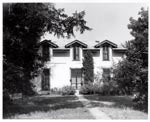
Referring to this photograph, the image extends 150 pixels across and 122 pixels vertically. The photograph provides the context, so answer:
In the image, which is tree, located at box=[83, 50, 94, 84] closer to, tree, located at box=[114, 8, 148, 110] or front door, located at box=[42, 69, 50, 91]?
front door, located at box=[42, 69, 50, 91]

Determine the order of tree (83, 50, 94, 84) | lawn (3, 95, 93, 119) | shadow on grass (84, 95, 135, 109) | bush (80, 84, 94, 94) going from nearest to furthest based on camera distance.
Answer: lawn (3, 95, 93, 119) < shadow on grass (84, 95, 135, 109) < bush (80, 84, 94, 94) < tree (83, 50, 94, 84)

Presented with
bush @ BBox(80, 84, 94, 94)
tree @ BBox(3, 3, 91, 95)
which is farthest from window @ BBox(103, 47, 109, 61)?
tree @ BBox(3, 3, 91, 95)

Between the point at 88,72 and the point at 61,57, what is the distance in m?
3.47

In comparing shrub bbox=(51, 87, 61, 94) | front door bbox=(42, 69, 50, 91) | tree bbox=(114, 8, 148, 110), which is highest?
tree bbox=(114, 8, 148, 110)

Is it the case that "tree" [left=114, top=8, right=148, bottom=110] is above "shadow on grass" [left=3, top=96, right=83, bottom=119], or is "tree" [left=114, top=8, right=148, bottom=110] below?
above

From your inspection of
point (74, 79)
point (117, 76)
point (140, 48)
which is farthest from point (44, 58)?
point (74, 79)

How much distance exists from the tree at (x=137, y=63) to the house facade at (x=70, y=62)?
13835mm

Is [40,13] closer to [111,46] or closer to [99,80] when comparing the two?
[99,80]

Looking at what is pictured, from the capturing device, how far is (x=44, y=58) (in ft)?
46.6

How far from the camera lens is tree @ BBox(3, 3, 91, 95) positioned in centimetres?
1083

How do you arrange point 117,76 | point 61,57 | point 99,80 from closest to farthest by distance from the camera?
point 117,76, point 99,80, point 61,57

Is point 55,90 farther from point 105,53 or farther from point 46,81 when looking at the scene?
point 105,53

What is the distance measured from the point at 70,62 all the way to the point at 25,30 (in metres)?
14.7

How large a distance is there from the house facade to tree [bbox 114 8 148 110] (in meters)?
13.8
